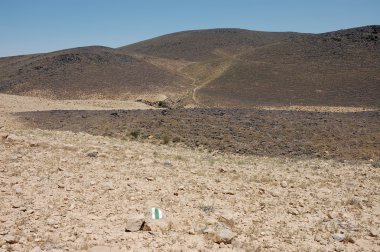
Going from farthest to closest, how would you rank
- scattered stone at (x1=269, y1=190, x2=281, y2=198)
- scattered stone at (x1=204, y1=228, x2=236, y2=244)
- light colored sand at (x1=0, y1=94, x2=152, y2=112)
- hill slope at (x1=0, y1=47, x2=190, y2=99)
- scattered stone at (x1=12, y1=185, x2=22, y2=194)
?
hill slope at (x1=0, y1=47, x2=190, y2=99) < light colored sand at (x1=0, y1=94, x2=152, y2=112) < scattered stone at (x1=269, y1=190, x2=281, y2=198) < scattered stone at (x1=12, y1=185, x2=22, y2=194) < scattered stone at (x1=204, y1=228, x2=236, y2=244)

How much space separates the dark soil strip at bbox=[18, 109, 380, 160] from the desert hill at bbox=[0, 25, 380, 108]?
54.9 ft

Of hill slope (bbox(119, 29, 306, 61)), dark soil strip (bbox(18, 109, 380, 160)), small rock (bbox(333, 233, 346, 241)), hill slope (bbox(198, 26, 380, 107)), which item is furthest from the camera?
hill slope (bbox(119, 29, 306, 61))

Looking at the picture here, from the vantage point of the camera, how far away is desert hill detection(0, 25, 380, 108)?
3953 centimetres

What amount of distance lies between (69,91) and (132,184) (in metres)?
35.6

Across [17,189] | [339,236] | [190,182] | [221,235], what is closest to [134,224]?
[221,235]

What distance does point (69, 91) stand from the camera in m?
41.9

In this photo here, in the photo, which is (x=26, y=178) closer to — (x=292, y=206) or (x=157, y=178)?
(x=157, y=178)

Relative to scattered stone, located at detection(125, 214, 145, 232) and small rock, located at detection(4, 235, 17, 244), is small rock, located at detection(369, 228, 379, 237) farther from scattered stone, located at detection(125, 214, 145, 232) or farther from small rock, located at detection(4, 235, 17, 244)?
small rock, located at detection(4, 235, 17, 244)

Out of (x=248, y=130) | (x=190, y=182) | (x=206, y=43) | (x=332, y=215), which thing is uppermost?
(x=206, y=43)

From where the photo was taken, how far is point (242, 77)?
50.1 metres

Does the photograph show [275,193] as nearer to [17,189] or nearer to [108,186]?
[108,186]

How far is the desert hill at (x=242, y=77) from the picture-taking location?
39.5 m

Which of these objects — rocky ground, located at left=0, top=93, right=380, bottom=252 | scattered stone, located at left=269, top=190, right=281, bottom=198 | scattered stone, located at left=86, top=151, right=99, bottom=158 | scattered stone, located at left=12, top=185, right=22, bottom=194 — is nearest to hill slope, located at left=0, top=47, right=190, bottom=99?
scattered stone, located at left=86, top=151, right=99, bottom=158

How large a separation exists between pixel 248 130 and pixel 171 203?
363 inches
